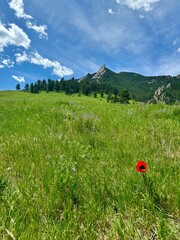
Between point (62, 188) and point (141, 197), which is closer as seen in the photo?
point (141, 197)

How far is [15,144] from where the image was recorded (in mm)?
4668

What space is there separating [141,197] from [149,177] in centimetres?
37

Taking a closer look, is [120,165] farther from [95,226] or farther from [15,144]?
[15,144]

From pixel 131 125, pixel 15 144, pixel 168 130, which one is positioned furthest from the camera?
pixel 131 125

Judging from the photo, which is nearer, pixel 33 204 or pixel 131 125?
pixel 33 204

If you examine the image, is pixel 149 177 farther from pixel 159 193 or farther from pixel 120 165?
pixel 120 165

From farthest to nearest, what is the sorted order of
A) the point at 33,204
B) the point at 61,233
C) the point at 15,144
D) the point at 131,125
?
the point at 131,125, the point at 15,144, the point at 33,204, the point at 61,233

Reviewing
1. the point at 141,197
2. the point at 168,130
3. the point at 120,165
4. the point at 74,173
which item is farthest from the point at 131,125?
the point at 141,197

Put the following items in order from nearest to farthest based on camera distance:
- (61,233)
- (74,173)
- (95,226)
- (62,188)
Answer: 1. (61,233)
2. (95,226)
3. (62,188)
4. (74,173)

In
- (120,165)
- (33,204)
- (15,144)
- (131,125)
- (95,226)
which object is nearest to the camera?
(95,226)

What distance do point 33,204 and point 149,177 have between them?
1483 mm

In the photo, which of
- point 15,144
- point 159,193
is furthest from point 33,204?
point 15,144

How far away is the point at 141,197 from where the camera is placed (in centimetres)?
260

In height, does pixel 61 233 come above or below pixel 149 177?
below
